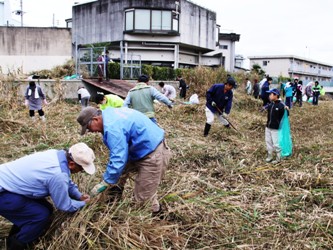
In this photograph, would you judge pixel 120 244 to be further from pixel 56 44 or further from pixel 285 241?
pixel 56 44

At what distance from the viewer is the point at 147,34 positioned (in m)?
25.7

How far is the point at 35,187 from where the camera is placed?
2600mm

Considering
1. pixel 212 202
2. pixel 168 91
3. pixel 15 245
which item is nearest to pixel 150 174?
pixel 212 202

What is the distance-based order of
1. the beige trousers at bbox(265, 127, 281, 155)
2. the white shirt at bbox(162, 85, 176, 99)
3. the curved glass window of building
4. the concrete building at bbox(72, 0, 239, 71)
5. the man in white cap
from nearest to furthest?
the man in white cap < the beige trousers at bbox(265, 127, 281, 155) < the white shirt at bbox(162, 85, 176, 99) < the curved glass window of building < the concrete building at bbox(72, 0, 239, 71)

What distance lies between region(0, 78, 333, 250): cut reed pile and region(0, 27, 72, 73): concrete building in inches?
655

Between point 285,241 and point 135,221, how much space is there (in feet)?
4.51

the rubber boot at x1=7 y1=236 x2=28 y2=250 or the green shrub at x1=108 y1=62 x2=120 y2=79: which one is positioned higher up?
the green shrub at x1=108 y1=62 x2=120 y2=79

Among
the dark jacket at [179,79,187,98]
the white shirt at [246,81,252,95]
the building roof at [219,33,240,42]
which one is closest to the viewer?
the dark jacket at [179,79,187,98]

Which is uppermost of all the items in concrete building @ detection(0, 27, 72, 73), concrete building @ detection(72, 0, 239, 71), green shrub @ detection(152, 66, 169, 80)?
concrete building @ detection(72, 0, 239, 71)

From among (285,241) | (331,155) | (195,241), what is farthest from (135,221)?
(331,155)

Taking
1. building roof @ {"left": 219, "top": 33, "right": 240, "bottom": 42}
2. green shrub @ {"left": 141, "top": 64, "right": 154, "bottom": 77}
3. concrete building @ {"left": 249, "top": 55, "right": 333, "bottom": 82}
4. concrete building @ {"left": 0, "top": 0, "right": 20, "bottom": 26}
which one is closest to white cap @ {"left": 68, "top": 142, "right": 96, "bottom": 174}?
green shrub @ {"left": 141, "top": 64, "right": 154, "bottom": 77}

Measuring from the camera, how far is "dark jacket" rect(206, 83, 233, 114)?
7.31 meters

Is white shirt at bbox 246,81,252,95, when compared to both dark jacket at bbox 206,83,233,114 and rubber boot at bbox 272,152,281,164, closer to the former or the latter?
dark jacket at bbox 206,83,233,114

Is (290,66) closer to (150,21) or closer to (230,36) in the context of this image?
(230,36)
